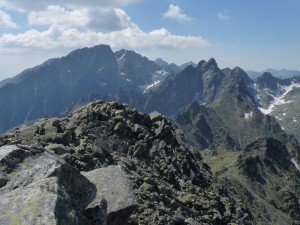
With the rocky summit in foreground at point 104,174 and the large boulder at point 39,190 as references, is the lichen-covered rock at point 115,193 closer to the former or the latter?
the rocky summit in foreground at point 104,174

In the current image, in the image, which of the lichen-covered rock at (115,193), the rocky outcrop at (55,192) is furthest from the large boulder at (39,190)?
the lichen-covered rock at (115,193)

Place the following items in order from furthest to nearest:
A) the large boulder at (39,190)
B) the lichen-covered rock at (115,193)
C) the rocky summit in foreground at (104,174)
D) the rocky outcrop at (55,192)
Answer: the lichen-covered rock at (115,193), the rocky summit in foreground at (104,174), the rocky outcrop at (55,192), the large boulder at (39,190)

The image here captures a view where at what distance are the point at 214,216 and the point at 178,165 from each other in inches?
593

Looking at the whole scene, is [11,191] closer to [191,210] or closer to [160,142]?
[191,210]

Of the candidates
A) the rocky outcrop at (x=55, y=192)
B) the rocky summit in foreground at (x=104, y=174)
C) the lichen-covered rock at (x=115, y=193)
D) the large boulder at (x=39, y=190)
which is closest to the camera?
the large boulder at (x=39, y=190)

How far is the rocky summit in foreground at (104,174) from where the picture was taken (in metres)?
14.0

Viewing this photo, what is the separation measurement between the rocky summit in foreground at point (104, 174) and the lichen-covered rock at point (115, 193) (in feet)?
0.15

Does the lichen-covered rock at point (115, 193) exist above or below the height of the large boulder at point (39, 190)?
below

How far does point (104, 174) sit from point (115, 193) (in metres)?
1.52

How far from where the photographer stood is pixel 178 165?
5550cm

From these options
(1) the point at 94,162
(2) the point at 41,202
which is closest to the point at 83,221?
(2) the point at 41,202

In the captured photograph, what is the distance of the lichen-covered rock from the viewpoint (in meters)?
17.9

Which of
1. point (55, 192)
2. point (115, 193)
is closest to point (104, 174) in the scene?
point (115, 193)

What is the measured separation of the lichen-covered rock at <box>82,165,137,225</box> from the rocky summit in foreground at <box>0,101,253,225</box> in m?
0.05
